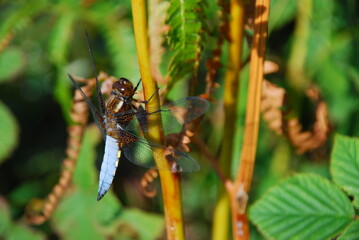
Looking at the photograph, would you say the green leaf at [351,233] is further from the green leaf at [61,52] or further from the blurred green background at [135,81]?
the green leaf at [61,52]

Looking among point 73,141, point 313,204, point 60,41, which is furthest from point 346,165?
point 60,41

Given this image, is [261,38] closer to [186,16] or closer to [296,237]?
[186,16]

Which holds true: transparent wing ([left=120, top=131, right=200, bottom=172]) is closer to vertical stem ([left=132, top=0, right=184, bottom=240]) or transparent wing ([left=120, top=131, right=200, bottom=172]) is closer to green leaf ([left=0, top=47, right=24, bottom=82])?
vertical stem ([left=132, top=0, right=184, bottom=240])

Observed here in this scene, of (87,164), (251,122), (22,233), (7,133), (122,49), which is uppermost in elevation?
(122,49)

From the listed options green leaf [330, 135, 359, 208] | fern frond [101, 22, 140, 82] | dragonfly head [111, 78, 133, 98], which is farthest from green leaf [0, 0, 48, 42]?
green leaf [330, 135, 359, 208]

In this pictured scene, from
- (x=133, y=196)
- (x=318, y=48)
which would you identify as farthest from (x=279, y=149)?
(x=133, y=196)

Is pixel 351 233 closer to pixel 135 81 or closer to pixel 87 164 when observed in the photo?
pixel 135 81

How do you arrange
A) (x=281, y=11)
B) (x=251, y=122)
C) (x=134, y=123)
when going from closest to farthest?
(x=251, y=122) < (x=134, y=123) < (x=281, y=11)
